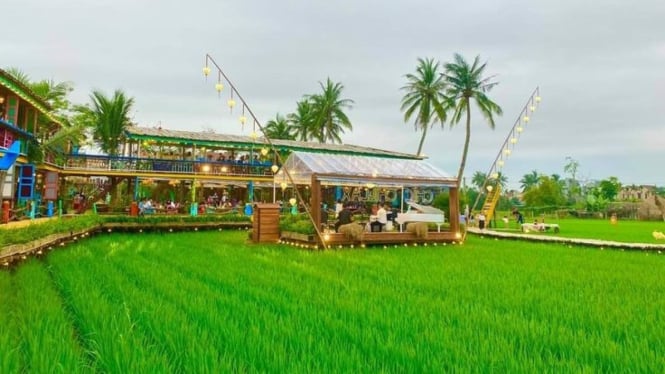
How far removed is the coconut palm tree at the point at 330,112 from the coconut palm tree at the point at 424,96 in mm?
8316

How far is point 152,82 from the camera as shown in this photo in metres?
37.0

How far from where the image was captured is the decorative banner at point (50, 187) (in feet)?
68.4

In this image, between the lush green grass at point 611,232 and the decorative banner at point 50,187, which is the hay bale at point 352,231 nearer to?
the lush green grass at point 611,232

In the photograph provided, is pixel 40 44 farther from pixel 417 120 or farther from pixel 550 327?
pixel 550 327

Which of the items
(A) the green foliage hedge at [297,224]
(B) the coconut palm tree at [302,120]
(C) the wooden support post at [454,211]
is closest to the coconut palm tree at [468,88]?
(B) the coconut palm tree at [302,120]

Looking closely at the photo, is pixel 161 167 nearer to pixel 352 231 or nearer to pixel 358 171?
pixel 358 171

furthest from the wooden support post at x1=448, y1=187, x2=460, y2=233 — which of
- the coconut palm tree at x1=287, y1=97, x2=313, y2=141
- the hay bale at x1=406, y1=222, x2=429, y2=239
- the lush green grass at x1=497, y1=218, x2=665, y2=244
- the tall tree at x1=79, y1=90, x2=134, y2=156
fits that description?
the coconut palm tree at x1=287, y1=97, x2=313, y2=141

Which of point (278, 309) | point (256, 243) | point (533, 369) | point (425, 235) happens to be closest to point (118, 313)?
point (278, 309)

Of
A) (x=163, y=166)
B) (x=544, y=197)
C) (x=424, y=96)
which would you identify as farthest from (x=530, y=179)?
(x=163, y=166)

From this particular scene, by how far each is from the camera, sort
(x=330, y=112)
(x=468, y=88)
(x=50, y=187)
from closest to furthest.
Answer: (x=50, y=187) < (x=468, y=88) < (x=330, y=112)

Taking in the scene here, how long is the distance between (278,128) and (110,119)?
1977 centimetres

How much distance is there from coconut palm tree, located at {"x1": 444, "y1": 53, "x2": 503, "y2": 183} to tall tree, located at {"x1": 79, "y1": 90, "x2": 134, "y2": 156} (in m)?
23.8

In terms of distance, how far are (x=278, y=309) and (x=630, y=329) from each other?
147 inches

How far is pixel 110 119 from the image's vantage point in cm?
2908
